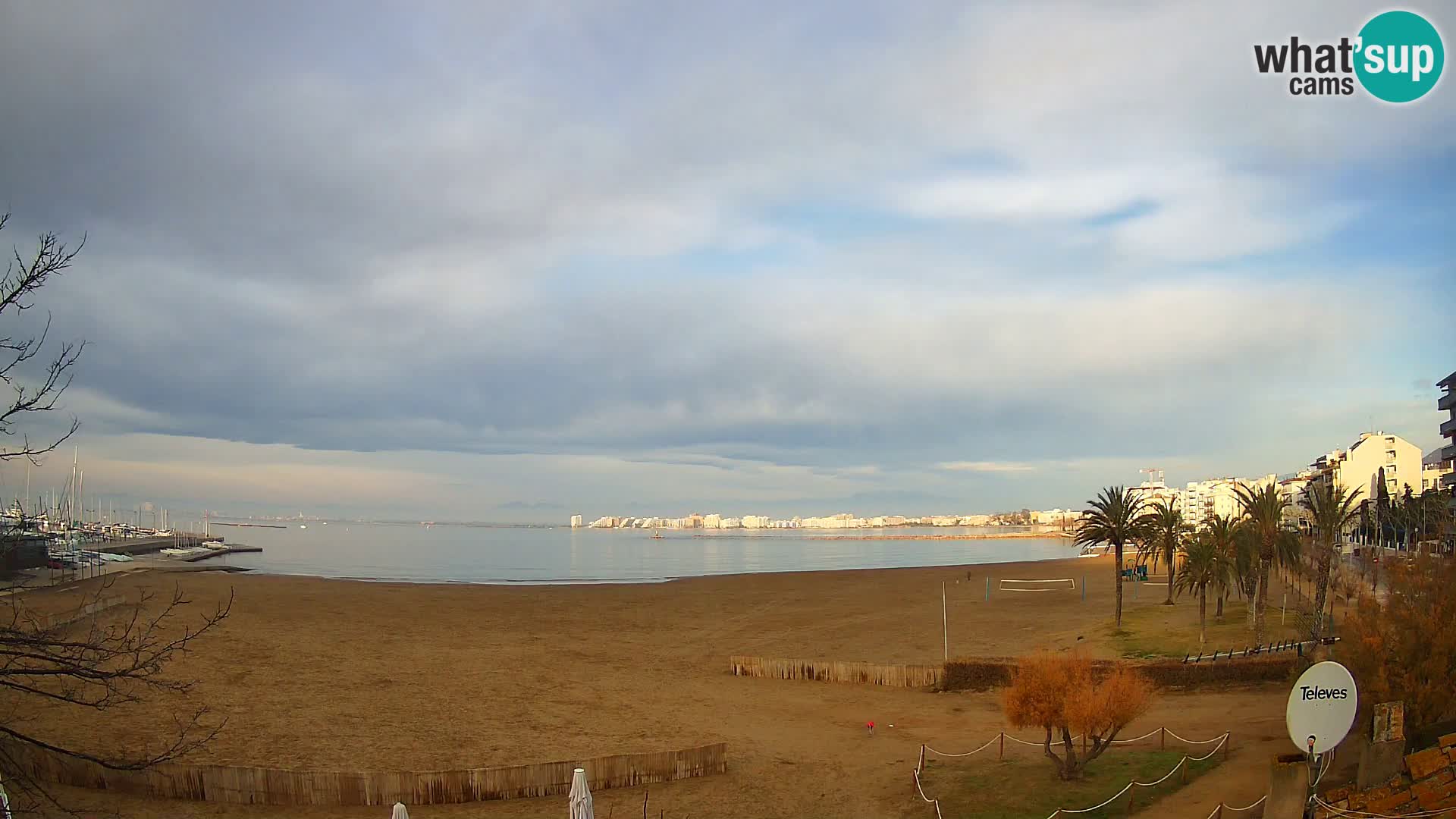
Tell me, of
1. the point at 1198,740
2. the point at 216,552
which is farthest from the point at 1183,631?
the point at 216,552

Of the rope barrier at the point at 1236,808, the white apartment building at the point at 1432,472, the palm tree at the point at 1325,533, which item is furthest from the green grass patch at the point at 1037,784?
the white apartment building at the point at 1432,472

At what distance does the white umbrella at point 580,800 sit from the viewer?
12.3 meters

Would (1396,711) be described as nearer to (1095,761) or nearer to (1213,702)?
A: (1095,761)

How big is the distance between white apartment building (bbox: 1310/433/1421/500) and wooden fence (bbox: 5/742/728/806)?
113657 mm

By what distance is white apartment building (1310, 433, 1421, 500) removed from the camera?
342ft

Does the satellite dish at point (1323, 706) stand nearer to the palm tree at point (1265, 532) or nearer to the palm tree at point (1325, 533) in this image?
the palm tree at point (1325, 533)

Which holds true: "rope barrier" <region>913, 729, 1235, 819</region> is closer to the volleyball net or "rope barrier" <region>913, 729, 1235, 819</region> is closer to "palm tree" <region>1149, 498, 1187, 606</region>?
"palm tree" <region>1149, 498, 1187, 606</region>

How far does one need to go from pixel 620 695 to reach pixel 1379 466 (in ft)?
366

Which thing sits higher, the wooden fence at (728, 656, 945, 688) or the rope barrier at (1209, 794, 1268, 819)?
the rope barrier at (1209, 794, 1268, 819)

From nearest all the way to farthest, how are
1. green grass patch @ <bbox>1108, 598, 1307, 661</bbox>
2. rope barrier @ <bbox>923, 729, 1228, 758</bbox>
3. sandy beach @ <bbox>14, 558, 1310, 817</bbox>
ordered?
1. rope barrier @ <bbox>923, 729, 1228, 758</bbox>
2. sandy beach @ <bbox>14, 558, 1310, 817</bbox>
3. green grass patch @ <bbox>1108, 598, 1307, 661</bbox>

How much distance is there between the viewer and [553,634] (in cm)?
4088

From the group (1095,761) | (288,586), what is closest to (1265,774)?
(1095,761)

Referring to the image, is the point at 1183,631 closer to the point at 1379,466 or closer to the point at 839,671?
the point at 839,671

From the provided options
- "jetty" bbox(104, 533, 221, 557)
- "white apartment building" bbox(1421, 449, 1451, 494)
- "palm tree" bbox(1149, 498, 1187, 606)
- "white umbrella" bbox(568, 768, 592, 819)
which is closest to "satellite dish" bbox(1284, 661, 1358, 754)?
"white umbrella" bbox(568, 768, 592, 819)
